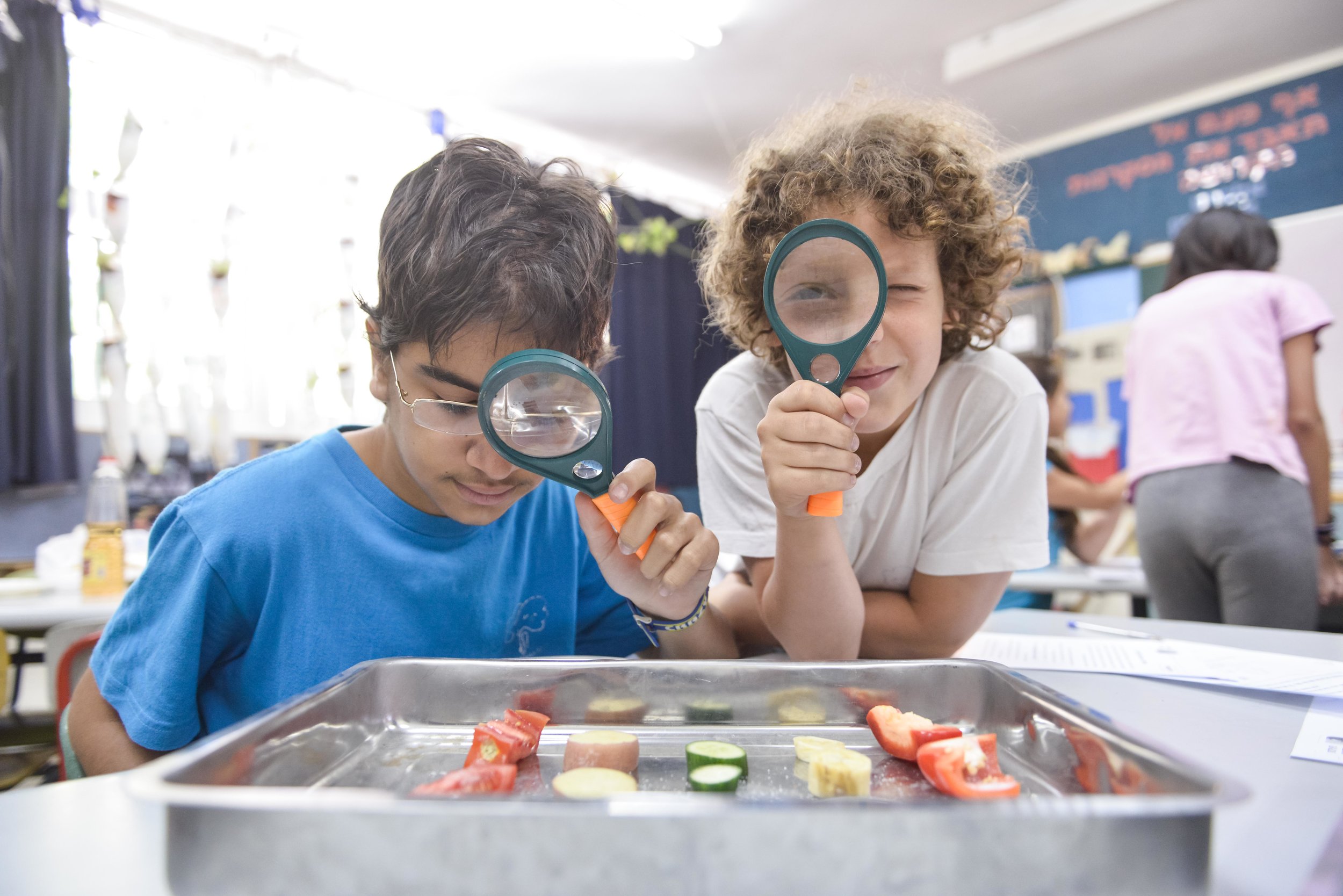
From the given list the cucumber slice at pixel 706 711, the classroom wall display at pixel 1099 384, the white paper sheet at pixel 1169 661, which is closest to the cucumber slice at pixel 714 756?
the cucumber slice at pixel 706 711

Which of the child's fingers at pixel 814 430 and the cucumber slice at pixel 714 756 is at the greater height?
the child's fingers at pixel 814 430

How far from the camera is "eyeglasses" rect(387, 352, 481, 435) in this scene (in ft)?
3.33

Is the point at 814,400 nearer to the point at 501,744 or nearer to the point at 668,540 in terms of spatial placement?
the point at 668,540

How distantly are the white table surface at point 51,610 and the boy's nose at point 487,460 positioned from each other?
4.82ft

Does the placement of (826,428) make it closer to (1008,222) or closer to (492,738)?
(492,738)

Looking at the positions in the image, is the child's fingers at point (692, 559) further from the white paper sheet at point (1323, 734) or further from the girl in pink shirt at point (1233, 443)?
the girl in pink shirt at point (1233, 443)

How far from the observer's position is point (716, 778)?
721 mm

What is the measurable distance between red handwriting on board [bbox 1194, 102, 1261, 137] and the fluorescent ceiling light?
137 cm

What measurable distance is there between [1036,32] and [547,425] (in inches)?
195

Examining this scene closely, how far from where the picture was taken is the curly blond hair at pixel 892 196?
1190 millimetres

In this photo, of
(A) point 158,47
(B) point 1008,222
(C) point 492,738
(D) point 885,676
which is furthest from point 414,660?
(A) point 158,47

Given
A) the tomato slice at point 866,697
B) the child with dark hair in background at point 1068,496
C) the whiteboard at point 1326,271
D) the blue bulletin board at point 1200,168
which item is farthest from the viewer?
the blue bulletin board at point 1200,168

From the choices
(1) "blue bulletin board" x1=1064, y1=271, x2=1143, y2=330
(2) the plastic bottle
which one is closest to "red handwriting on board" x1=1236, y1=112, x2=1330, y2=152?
(1) "blue bulletin board" x1=1064, y1=271, x2=1143, y2=330

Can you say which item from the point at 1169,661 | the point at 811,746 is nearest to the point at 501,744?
the point at 811,746
